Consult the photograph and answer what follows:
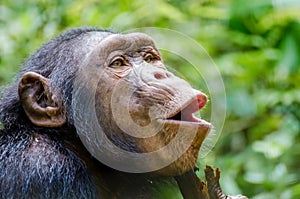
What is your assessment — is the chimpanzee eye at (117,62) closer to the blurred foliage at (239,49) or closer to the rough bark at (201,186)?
the rough bark at (201,186)

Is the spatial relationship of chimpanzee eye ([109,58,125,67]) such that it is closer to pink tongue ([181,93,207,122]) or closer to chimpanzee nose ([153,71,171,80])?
chimpanzee nose ([153,71,171,80])

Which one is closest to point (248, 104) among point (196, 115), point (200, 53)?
point (200, 53)

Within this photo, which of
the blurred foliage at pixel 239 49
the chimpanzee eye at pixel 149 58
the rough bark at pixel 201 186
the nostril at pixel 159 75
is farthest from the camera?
the blurred foliage at pixel 239 49

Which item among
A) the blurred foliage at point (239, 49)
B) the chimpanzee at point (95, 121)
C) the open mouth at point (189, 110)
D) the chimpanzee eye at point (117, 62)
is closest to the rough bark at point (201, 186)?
the chimpanzee at point (95, 121)

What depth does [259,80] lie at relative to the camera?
627 cm

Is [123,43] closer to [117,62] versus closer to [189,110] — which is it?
[117,62]

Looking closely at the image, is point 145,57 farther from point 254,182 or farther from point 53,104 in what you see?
point 254,182

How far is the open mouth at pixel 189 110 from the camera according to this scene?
3.07m

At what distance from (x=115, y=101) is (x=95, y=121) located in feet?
0.44

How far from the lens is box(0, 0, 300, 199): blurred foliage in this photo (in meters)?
5.21

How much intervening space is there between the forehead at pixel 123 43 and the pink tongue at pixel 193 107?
1.59 ft

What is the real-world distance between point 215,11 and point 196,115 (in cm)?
300

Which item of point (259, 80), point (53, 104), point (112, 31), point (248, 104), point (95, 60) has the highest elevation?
point (259, 80)

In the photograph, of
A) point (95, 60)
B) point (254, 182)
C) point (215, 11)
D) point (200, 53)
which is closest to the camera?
point (95, 60)
